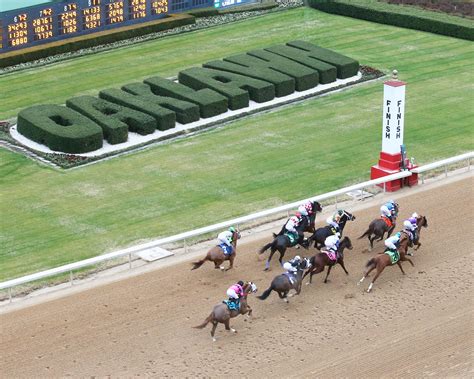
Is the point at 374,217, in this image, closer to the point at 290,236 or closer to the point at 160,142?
the point at 290,236

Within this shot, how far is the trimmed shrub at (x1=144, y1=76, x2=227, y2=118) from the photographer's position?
3269 cm

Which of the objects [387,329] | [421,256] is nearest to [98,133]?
[421,256]

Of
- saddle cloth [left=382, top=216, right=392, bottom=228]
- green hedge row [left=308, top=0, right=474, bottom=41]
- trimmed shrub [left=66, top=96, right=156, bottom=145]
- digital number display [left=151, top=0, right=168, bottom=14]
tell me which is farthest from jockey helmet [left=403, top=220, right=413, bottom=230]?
digital number display [left=151, top=0, right=168, bottom=14]

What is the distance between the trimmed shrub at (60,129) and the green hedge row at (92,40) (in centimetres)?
586

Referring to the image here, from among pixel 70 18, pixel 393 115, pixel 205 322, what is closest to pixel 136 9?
pixel 70 18

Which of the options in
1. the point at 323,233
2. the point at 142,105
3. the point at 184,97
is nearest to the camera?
the point at 323,233

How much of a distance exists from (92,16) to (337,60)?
381 inches

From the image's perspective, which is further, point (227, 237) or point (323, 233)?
point (323, 233)

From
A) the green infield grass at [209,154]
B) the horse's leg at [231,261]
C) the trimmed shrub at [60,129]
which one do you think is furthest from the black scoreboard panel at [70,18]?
the horse's leg at [231,261]

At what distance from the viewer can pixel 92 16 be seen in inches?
1565

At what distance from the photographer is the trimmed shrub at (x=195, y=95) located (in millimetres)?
32688

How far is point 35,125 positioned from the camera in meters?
30.9

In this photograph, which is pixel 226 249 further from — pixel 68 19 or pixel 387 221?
pixel 68 19

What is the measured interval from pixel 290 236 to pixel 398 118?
5.89 m
